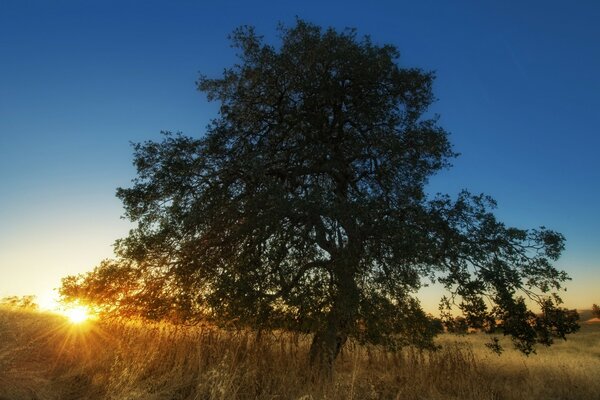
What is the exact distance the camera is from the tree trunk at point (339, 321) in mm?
10781

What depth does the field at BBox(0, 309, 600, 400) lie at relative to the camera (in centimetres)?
796

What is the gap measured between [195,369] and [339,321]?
4682 mm

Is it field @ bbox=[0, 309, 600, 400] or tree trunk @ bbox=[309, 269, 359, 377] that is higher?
tree trunk @ bbox=[309, 269, 359, 377]

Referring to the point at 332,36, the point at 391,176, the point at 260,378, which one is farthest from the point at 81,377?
the point at 332,36

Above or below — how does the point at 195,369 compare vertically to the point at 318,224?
below

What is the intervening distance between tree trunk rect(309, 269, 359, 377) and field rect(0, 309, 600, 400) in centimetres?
64

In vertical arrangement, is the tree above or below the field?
above

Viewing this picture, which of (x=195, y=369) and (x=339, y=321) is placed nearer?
(x=195, y=369)

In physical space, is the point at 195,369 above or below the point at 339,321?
below

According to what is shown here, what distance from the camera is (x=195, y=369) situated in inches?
347

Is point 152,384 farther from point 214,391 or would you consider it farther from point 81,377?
point 81,377

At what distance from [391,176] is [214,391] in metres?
11.3

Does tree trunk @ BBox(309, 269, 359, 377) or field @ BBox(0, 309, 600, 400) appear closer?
field @ BBox(0, 309, 600, 400)

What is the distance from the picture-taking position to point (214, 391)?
7262mm
